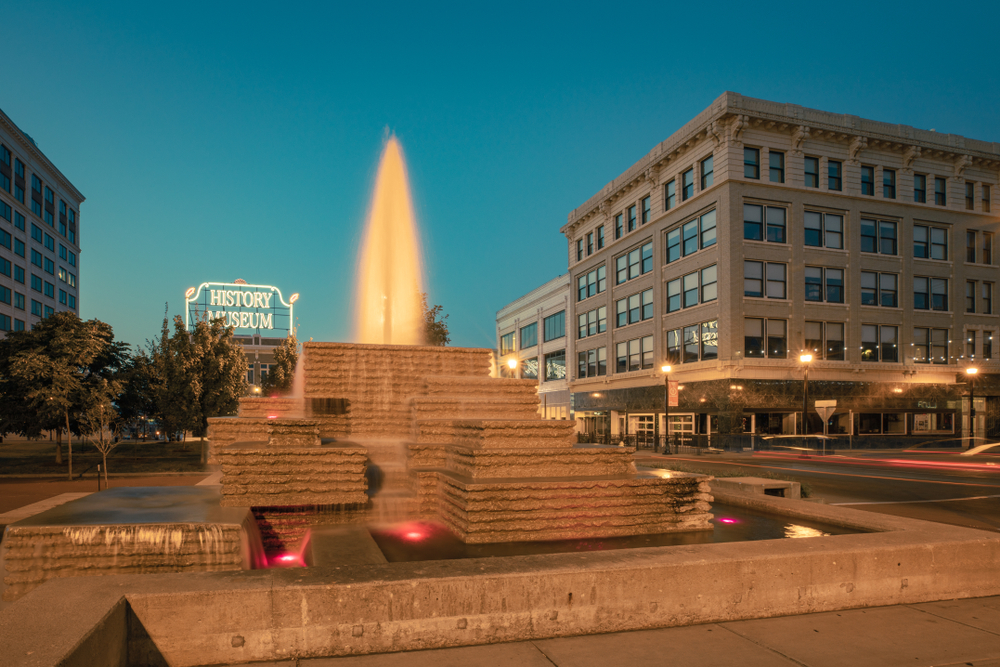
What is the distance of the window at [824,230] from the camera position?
40.8 m

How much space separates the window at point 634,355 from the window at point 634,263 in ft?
17.5

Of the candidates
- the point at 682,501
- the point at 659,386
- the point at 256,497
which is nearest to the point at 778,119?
the point at 659,386

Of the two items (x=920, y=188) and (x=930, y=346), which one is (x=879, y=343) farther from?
(x=920, y=188)

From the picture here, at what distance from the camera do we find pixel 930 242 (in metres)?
43.9

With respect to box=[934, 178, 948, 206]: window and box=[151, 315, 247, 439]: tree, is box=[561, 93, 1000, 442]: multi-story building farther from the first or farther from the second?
box=[151, 315, 247, 439]: tree

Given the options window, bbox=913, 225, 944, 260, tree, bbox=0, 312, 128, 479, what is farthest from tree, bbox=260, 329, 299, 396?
window, bbox=913, 225, 944, 260

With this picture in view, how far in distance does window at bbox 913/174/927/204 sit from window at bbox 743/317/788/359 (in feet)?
48.5

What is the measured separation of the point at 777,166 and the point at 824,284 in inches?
329

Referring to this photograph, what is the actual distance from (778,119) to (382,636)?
140 feet

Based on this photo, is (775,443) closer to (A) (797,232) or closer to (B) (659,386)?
(B) (659,386)

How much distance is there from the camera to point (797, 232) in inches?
1578

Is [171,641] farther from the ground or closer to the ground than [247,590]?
closer to the ground

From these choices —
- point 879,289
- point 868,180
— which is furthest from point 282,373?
point 868,180

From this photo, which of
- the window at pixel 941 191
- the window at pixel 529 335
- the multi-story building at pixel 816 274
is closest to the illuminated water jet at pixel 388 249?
the multi-story building at pixel 816 274
